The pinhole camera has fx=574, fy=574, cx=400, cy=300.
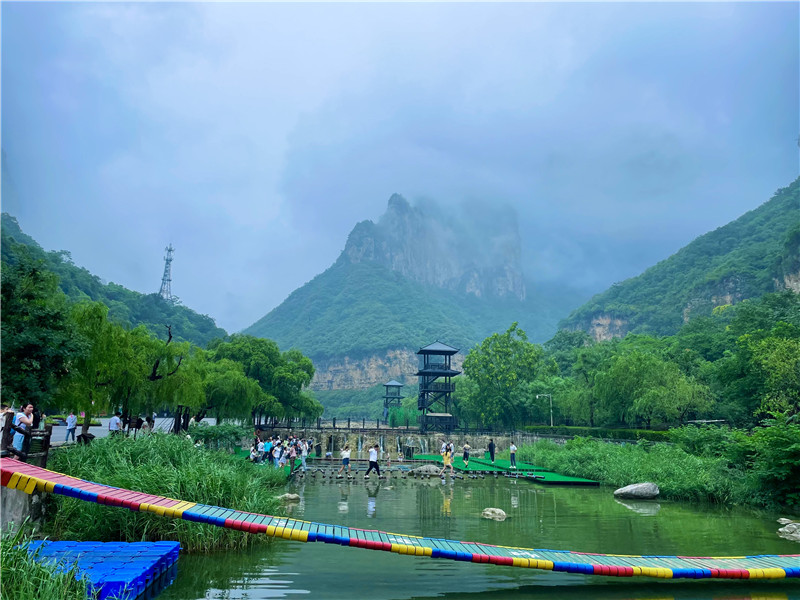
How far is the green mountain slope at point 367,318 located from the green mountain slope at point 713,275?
117 feet

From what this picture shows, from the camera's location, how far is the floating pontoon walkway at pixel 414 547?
7.54 metres

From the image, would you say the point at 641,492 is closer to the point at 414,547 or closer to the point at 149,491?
the point at 414,547

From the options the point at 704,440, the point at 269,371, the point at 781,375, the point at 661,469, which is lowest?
the point at 661,469

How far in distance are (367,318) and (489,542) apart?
130030 mm

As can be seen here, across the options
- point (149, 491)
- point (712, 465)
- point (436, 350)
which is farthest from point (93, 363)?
point (436, 350)

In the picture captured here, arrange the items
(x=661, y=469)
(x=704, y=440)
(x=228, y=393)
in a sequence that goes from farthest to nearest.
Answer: (x=228, y=393) → (x=704, y=440) → (x=661, y=469)

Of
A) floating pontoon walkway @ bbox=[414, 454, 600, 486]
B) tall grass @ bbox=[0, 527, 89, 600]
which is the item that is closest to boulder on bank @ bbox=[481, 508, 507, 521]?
floating pontoon walkway @ bbox=[414, 454, 600, 486]

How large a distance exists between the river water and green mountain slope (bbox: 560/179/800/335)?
6356 cm

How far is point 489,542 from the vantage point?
33.9 ft

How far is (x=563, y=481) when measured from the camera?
21.4 meters

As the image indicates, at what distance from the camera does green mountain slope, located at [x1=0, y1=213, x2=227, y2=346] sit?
6425 centimetres

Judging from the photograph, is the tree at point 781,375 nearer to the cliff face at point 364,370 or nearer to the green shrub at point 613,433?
the green shrub at point 613,433

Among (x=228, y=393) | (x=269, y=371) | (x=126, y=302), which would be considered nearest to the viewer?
(x=228, y=393)

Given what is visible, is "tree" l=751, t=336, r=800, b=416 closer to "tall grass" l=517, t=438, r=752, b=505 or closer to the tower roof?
"tall grass" l=517, t=438, r=752, b=505
